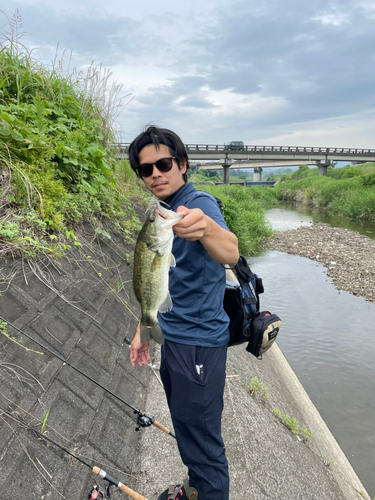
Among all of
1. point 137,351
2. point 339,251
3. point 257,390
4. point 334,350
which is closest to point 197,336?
point 137,351

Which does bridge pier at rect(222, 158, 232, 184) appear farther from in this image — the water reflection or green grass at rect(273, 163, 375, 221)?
the water reflection

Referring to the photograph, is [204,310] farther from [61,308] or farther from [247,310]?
[61,308]

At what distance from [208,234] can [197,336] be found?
645mm

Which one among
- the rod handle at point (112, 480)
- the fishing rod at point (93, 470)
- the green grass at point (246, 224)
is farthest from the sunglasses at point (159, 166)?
the green grass at point (246, 224)

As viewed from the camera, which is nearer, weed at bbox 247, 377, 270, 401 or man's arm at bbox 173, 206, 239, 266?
man's arm at bbox 173, 206, 239, 266

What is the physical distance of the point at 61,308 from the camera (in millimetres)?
3281

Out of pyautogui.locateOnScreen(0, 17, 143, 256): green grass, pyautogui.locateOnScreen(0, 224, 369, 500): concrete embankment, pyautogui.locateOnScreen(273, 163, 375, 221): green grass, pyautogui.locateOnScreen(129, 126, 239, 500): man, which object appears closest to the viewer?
pyautogui.locateOnScreen(129, 126, 239, 500): man

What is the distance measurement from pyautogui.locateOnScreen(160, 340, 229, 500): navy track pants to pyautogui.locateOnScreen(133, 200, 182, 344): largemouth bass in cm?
23

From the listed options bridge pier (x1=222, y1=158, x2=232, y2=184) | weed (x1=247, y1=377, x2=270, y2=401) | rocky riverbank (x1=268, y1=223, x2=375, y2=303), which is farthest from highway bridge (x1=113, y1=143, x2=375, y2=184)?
weed (x1=247, y1=377, x2=270, y2=401)

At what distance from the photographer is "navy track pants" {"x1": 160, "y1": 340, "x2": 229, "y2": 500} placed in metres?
2.05

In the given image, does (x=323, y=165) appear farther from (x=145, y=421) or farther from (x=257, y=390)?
(x=145, y=421)

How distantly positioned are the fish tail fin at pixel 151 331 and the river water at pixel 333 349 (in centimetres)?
469

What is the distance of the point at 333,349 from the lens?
8.38 m

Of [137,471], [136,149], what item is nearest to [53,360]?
[137,471]
